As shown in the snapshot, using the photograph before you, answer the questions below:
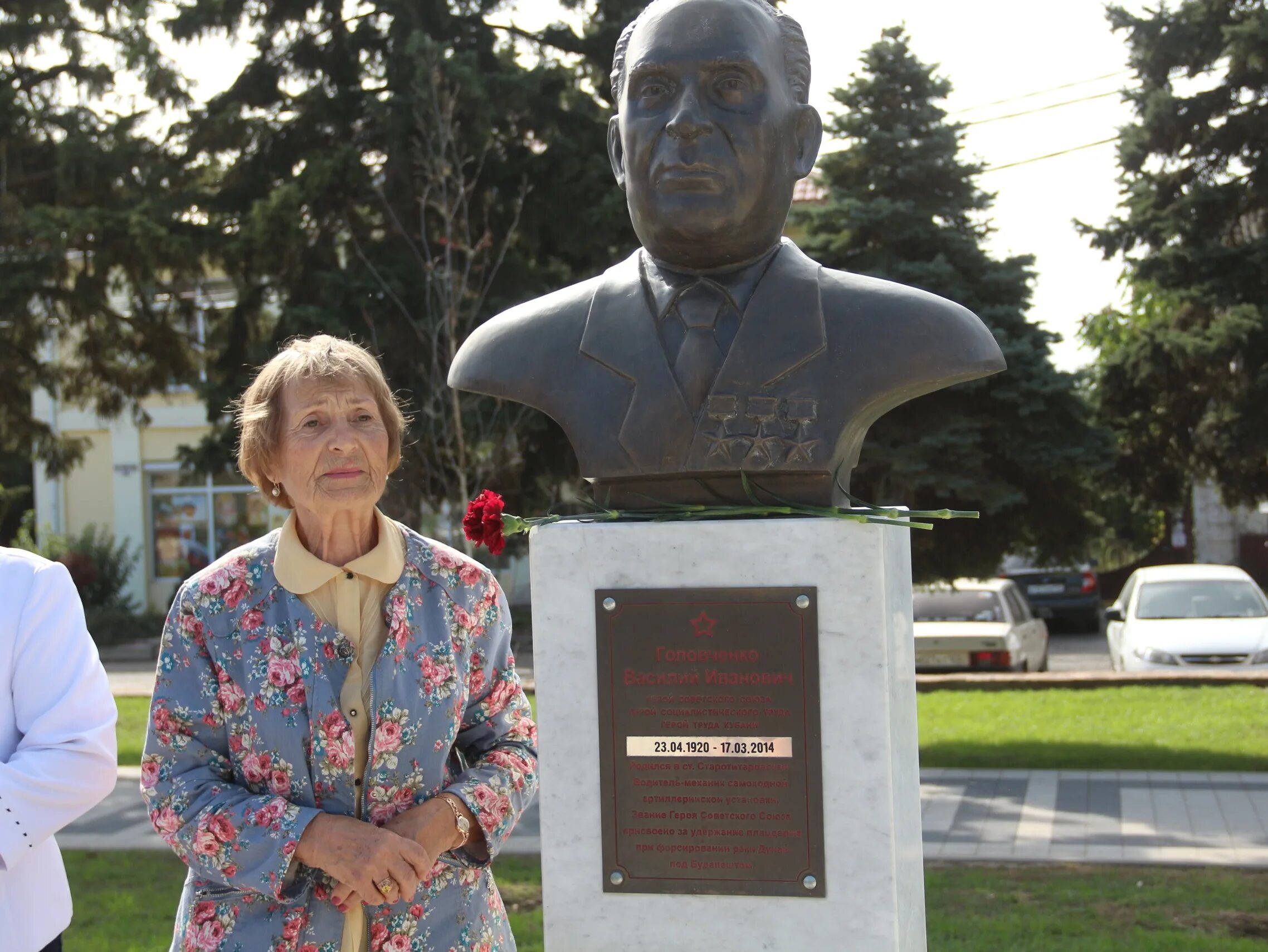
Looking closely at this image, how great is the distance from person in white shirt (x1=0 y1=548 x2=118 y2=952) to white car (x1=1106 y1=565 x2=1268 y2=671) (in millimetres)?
10962

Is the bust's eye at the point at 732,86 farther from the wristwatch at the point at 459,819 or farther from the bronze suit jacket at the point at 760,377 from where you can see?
the wristwatch at the point at 459,819

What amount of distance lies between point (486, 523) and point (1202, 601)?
36.7 feet

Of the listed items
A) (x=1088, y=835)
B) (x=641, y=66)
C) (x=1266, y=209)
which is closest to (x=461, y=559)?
(x=641, y=66)

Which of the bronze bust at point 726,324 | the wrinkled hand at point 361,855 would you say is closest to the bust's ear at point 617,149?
the bronze bust at point 726,324

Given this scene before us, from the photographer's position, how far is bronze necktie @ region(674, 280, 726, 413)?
3.10 meters

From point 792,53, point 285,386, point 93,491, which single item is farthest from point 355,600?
point 93,491

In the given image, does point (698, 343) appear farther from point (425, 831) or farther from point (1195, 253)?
point (1195, 253)

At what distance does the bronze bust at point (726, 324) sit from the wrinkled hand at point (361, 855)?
1005mm

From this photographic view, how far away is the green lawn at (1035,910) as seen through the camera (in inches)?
195

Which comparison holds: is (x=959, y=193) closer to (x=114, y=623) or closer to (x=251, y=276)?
(x=251, y=276)

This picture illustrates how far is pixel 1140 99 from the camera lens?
12680mm

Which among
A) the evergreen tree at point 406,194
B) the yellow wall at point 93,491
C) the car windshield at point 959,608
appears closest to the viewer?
the evergreen tree at point 406,194

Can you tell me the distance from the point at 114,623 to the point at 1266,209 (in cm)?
1706

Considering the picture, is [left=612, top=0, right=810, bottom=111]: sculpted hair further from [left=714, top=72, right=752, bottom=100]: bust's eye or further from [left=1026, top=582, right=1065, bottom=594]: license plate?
[left=1026, top=582, right=1065, bottom=594]: license plate
